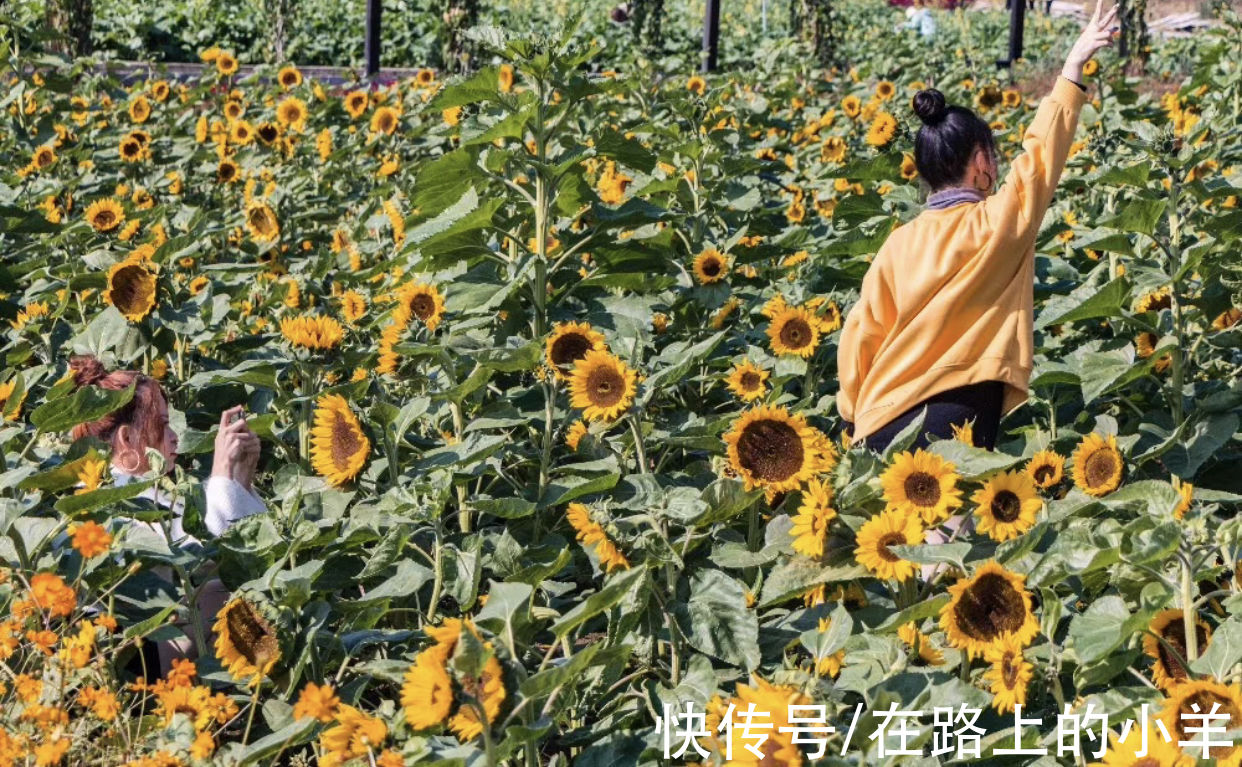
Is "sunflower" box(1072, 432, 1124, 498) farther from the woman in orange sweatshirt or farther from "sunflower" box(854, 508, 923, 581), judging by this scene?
"sunflower" box(854, 508, 923, 581)

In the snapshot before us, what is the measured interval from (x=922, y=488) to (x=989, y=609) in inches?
10.8

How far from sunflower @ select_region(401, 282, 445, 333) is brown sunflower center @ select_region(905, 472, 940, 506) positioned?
1333 mm

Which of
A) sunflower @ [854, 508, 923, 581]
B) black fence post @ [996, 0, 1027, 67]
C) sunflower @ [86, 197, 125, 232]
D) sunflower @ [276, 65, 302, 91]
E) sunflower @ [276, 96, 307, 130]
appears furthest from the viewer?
black fence post @ [996, 0, 1027, 67]

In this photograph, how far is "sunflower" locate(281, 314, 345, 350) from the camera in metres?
3.35

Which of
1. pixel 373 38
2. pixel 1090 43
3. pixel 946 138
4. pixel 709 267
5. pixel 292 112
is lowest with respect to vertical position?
pixel 373 38

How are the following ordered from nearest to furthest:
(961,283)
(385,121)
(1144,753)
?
1. (1144,753)
2. (961,283)
3. (385,121)

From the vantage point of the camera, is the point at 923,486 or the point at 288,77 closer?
the point at 923,486

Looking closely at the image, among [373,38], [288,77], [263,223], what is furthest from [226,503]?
[373,38]

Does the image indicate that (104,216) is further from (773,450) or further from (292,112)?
(773,450)

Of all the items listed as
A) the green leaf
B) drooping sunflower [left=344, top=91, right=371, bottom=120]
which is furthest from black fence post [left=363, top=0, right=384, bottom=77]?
the green leaf

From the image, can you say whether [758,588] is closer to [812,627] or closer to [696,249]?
[812,627]

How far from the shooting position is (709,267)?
13.9 feet

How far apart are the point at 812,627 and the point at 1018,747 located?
0.56m

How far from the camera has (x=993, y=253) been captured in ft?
11.0
